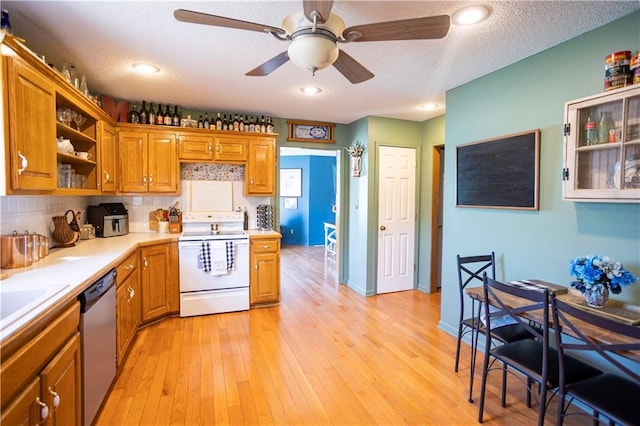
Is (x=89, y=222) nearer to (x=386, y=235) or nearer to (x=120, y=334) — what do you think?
(x=120, y=334)

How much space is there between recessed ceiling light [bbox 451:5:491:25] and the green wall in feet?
2.56

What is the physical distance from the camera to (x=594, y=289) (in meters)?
1.79

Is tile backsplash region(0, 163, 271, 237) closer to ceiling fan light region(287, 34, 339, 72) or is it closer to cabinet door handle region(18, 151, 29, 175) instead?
cabinet door handle region(18, 151, 29, 175)

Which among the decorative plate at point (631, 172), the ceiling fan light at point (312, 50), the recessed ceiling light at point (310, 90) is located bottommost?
the decorative plate at point (631, 172)

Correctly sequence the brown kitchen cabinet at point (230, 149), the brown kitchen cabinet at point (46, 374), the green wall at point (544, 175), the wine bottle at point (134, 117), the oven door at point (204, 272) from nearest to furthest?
the brown kitchen cabinet at point (46, 374), the green wall at point (544, 175), the oven door at point (204, 272), the wine bottle at point (134, 117), the brown kitchen cabinet at point (230, 149)

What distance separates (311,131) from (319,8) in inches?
130

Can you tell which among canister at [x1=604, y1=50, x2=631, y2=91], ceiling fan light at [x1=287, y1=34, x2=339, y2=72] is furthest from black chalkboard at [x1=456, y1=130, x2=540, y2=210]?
ceiling fan light at [x1=287, y1=34, x2=339, y2=72]

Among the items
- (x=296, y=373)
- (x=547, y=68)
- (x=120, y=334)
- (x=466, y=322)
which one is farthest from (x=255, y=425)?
(x=547, y=68)

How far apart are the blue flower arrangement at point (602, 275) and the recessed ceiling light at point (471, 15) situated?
4.93 feet

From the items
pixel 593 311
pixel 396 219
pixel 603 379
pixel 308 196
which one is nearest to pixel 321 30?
pixel 593 311

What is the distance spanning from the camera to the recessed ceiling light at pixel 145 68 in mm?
2646

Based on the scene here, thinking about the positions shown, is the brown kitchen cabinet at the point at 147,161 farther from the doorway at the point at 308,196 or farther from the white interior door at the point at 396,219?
the doorway at the point at 308,196

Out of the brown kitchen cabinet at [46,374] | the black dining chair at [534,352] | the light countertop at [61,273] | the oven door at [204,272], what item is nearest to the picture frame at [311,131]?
the oven door at [204,272]

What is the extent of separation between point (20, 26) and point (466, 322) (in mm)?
3598
